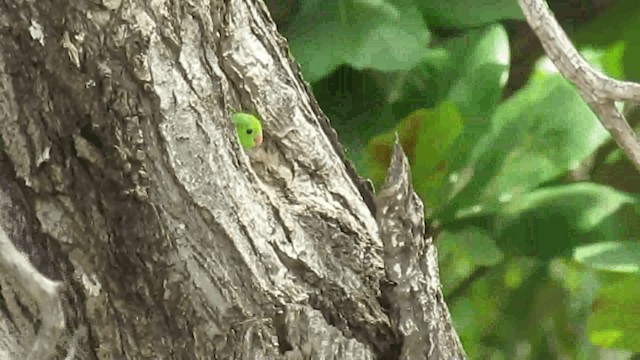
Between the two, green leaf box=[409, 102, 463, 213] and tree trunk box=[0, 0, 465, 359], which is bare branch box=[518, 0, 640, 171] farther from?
green leaf box=[409, 102, 463, 213]

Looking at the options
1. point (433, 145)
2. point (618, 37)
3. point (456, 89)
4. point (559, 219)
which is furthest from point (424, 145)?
point (618, 37)

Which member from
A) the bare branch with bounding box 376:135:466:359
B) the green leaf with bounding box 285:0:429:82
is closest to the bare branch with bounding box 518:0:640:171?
the bare branch with bounding box 376:135:466:359

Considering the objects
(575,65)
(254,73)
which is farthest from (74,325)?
(575,65)

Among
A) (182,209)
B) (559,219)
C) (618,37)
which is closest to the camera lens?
(182,209)

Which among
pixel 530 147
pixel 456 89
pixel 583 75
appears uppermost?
pixel 583 75

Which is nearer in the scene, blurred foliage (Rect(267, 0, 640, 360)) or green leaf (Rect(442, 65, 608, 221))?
blurred foliage (Rect(267, 0, 640, 360))

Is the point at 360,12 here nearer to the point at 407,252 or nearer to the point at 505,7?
the point at 505,7

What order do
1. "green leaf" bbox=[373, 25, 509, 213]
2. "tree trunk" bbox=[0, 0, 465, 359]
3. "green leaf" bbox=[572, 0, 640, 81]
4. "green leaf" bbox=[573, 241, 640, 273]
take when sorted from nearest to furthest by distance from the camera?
"tree trunk" bbox=[0, 0, 465, 359] → "green leaf" bbox=[573, 241, 640, 273] → "green leaf" bbox=[373, 25, 509, 213] → "green leaf" bbox=[572, 0, 640, 81]

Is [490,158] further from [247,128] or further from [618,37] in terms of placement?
[247,128]

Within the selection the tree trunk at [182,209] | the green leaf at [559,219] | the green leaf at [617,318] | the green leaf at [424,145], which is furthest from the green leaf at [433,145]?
the tree trunk at [182,209]
